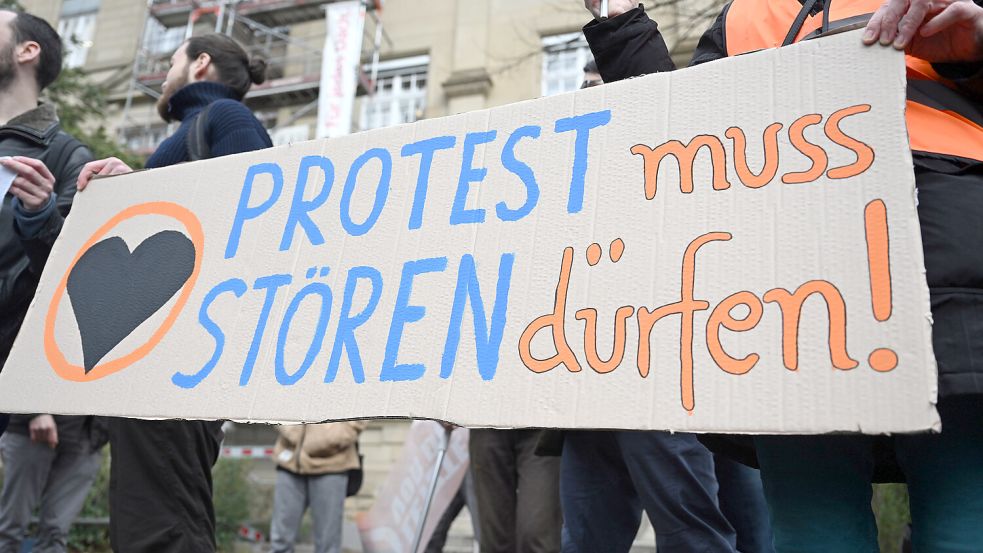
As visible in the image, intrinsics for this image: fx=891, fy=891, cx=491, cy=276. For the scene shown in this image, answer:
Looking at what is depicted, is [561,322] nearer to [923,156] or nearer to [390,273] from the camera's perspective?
[390,273]

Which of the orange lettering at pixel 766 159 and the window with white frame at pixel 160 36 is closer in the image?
the orange lettering at pixel 766 159

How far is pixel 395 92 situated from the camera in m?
15.5

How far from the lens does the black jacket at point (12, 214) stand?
265cm

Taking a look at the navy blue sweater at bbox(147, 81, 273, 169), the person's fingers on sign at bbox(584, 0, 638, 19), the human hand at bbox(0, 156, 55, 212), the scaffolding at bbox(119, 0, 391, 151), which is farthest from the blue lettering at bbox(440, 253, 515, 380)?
the scaffolding at bbox(119, 0, 391, 151)

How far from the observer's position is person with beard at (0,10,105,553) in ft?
8.52

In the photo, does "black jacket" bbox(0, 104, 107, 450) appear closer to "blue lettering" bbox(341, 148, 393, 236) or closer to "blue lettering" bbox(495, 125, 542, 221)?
"blue lettering" bbox(341, 148, 393, 236)

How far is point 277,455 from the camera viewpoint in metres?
5.49

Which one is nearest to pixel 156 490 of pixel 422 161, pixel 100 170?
pixel 100 170

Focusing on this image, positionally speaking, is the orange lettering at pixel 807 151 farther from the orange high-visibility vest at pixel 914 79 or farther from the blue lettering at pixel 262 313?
the blue lettering at pixel 262 313

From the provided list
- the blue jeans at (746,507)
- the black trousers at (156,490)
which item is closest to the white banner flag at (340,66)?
the black trousers at (156,490)

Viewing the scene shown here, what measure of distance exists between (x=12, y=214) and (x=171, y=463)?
94 centimetres

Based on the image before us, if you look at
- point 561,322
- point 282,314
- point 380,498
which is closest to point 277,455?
point 380,498

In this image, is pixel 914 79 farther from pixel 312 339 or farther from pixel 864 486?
pixel 312 339

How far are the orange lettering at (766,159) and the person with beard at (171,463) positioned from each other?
5.23 feet
